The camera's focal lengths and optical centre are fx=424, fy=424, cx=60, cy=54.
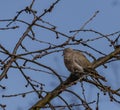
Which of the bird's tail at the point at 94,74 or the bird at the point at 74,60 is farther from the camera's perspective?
the bird at the point at 74,60

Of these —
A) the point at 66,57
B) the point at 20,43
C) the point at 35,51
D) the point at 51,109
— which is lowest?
the point at 51,109

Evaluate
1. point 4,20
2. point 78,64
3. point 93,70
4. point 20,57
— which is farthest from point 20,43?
point 78,64

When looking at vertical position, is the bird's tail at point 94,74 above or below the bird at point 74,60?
below

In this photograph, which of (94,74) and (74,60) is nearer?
(94,74)

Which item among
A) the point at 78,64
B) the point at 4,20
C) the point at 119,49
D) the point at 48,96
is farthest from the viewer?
the point at 78,64

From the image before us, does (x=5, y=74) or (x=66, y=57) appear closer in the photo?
(x=5, y=74)

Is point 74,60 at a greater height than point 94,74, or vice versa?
point 74,60

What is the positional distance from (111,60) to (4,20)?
102cm

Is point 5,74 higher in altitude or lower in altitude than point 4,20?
lower

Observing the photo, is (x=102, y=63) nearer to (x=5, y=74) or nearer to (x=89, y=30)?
(x=89, y=30)

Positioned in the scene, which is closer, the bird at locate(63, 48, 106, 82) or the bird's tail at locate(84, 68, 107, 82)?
the bird's tail at locate(84, 68, 107, 82)

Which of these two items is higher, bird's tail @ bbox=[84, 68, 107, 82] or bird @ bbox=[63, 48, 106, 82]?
bird @ bbox=[63, 48, 106, 82]

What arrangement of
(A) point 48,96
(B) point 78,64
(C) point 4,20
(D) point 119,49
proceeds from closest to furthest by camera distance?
1. (A) point 48,96
2. (D) point 119,49
3. (C) point 4,20
4. (B) point 78,64

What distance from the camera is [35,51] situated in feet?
10.7
